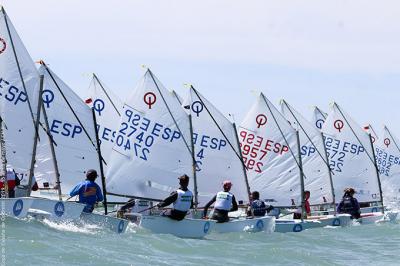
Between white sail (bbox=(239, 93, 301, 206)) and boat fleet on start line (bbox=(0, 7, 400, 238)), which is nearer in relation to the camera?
boat fleet on start line (bbox=(0, 7, 400, 238))

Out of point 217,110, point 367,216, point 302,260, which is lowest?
point 302,260

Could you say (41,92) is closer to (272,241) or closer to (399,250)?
(272,241)

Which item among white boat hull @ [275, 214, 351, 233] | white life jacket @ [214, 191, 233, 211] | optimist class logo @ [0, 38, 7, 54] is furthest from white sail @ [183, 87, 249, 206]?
optimist class logo @ [0, 38, 7, 54]

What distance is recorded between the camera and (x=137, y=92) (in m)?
27.4

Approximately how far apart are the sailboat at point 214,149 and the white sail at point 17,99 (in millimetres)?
6843

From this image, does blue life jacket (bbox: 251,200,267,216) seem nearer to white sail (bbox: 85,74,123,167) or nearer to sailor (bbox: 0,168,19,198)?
white sail (bbox: 85,74,123,167)

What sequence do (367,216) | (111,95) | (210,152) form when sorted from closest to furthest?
(210,152)
(367,216)
(111,95)

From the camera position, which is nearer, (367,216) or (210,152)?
(210,152)

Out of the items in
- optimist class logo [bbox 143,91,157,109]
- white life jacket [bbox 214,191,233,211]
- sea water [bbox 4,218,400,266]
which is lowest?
sea water [bbox 4,218,400,266]

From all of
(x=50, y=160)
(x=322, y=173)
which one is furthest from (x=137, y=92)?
(x=322, y=173)

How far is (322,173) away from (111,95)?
883 centimetres

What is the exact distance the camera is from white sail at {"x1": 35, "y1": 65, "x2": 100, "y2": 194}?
23641mm

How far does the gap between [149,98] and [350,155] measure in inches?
556

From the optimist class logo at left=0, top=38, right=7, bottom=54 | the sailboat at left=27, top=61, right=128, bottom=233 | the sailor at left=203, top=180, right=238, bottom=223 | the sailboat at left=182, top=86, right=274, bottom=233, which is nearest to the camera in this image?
the optimist class logo at left=0, top=38, right=7, bottom=54
